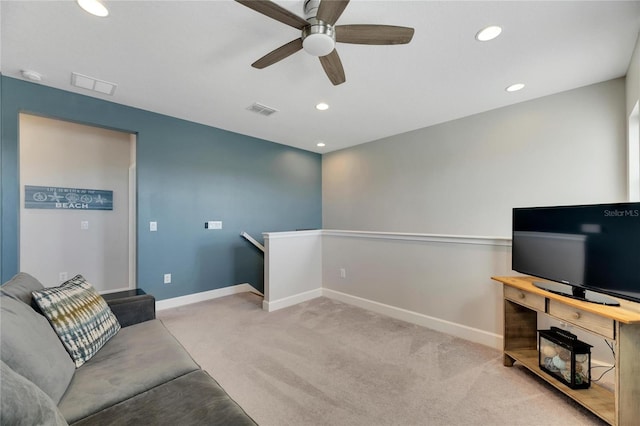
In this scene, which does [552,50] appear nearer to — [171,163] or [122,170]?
[171,163]

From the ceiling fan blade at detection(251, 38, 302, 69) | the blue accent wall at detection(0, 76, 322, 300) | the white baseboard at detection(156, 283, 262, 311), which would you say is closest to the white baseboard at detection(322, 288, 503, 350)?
the white baseboard at detection(156, 283, 262, 311)

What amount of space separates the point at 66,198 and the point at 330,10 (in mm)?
4481

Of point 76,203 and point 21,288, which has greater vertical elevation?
point 76,203

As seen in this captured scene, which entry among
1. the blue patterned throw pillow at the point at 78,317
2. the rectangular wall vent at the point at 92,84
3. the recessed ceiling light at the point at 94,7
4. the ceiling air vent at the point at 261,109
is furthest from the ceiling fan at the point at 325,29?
the rectangular wall vent at the point at 92,84

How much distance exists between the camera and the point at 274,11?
4.87 feet

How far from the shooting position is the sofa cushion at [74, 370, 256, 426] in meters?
1.01

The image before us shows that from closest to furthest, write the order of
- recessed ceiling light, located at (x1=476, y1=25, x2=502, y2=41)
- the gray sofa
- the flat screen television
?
the gray sofa, the flat screen television, recessed ceiling light, located at (x1=476, y1=25, x2=502, y2=41)

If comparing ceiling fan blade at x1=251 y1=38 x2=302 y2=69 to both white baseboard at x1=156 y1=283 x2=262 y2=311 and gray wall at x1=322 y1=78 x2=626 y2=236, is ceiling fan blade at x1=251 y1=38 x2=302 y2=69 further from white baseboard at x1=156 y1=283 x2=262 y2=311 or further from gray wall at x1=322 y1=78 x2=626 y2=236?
white baseboard at x1=156 y1=283 x2=262 y2=311

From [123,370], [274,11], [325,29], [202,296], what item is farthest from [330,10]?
[202,296]

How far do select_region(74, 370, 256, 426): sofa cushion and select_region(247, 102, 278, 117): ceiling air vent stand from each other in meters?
2.92

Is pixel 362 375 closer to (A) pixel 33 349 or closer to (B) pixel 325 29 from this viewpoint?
(A) pixel 33 349

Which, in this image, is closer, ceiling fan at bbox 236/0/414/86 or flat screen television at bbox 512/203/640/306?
ceiling fan at bbox 236/0/414/86

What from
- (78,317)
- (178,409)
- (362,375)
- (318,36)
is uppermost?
(318,36)

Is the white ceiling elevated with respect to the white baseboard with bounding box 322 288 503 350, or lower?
elevated
